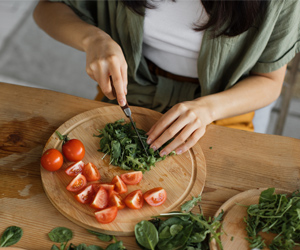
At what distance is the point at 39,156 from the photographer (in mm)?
1192

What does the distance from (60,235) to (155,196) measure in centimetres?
31

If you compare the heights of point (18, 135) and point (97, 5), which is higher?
point (97, 5)

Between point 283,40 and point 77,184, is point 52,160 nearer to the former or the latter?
point 77,184

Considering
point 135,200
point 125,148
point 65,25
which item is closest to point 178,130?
point 125,148

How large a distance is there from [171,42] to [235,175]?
69 centimetres

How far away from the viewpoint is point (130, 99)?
1.63 metres

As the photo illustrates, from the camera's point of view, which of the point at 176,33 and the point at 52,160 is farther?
the point at 176,33

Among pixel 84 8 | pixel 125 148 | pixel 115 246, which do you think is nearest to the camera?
pixel 115 246

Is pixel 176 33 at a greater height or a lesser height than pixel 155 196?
greater

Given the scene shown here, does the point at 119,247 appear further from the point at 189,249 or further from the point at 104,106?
the point at 104,106

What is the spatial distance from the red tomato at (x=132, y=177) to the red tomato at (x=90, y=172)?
0.09 m

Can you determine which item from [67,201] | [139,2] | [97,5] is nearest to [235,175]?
[67,201]

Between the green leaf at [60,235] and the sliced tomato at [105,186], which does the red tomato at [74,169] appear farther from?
the green leaf at [60,235]

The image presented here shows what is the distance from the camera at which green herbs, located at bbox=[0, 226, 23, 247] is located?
0.96 metres
